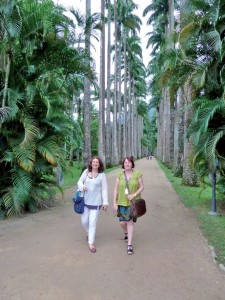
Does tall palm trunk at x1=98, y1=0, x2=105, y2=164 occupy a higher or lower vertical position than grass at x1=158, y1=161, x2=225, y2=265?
higher

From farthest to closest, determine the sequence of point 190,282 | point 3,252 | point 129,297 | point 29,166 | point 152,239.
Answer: point 29,166 → point 152,239 → point 3,252 → point 190,282 → point 129,297

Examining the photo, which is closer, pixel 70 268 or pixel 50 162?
pixel 70 268

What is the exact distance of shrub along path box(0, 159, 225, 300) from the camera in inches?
154

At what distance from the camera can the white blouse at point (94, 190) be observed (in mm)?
5555

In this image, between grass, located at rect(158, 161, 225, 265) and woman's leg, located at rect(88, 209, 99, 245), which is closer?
woman's leg, located at rect(88, 209, 99, 245)

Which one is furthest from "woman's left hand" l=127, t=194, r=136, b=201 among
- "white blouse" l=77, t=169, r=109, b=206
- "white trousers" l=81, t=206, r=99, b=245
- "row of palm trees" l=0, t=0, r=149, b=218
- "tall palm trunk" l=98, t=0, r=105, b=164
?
"tall palm trunk" l=98, t=0, r=105, b=164

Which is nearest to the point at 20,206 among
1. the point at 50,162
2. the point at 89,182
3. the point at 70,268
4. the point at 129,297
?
the point at 50,162

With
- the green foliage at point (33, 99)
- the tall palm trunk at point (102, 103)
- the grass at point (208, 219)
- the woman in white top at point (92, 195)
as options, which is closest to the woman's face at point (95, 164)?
the woman in white top at point (92, 195)

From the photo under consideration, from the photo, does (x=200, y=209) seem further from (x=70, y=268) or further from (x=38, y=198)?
(x=70, y=268)

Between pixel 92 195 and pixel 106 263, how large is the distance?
121cm

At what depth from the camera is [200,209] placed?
9430mm

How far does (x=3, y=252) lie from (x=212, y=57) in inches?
307

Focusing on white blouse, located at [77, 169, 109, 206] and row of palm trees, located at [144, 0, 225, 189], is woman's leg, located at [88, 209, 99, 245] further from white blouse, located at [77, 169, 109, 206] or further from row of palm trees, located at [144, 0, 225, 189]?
row of palm trees, located at [144, 0, 225, 189]

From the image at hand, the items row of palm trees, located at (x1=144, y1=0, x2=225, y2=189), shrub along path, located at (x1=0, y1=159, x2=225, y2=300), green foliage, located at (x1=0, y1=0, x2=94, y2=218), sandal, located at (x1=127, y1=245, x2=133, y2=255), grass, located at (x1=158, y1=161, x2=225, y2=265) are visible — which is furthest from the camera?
row of palm trees, located at (x1=144, y1=0, x2=225, y2=189)
